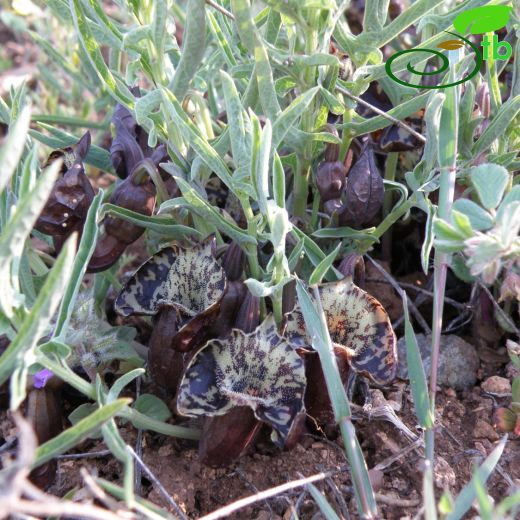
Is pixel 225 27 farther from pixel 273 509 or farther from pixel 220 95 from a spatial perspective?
pixel 273 509

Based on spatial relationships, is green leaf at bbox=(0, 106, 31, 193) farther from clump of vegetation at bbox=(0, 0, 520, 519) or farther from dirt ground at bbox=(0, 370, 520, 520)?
dirt ground at bbox=(0, 370, 520, 520)

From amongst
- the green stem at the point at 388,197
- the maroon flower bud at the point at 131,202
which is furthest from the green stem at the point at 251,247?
the green stem at the point at 388,197

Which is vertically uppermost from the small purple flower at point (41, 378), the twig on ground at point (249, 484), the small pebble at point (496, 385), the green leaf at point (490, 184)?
the green leaf at point (490, 184)

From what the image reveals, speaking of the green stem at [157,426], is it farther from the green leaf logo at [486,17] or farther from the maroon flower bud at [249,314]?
the green leaf logo at [486,17]

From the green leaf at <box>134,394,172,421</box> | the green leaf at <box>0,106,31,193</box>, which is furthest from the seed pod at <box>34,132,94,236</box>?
the green leaf at <box>0,106,31,193</box>

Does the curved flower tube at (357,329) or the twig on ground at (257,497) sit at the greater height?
the curved flower tube at (357,329)

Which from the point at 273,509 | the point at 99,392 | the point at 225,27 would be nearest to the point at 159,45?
the point at 225,27

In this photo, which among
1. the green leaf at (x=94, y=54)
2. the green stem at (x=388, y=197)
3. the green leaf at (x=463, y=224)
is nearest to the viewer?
the green leaf at (x=463, y=224)

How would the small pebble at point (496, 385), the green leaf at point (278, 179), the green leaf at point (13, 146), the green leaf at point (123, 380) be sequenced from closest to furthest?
the green leaf at point (13, 146) < the green leaf at point (123, 380) < the green leaf at point (278, 179) < the small pebble at point (496, 385)
